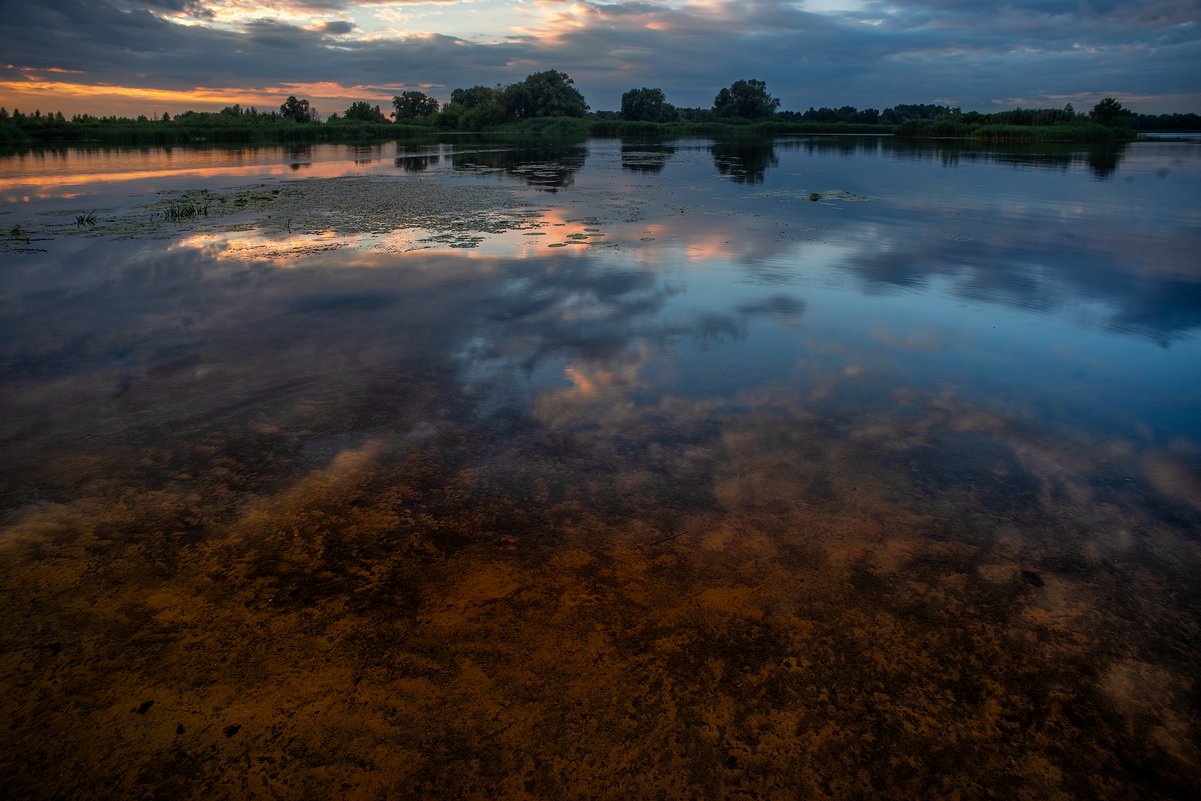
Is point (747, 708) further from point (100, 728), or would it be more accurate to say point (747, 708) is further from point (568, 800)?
point (100, 728)

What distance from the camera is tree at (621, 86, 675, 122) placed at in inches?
4488

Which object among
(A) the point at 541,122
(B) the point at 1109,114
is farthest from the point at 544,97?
(B) the point at 1109,114

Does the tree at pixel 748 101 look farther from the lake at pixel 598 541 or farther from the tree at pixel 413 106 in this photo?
the lake at pixel 598 541

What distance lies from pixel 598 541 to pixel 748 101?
4580 inches

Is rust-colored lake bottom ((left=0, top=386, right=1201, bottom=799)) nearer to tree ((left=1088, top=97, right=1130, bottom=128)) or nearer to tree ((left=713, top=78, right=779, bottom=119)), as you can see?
tree ((left=1088, top=97, right=1130, bottom=128))

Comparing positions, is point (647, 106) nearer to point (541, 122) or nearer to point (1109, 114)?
point (541, 122)

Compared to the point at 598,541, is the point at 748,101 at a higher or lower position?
higher

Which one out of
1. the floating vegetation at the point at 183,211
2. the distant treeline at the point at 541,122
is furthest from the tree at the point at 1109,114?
the floating vegetation at the point at 183,211

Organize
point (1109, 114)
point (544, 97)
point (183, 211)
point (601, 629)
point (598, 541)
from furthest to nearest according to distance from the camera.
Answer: point (544, 97) → point (1109, 114) → point (183, 211) → point (598, 541) → point (601, 629)

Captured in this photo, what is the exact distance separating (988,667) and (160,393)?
6049 millimetres

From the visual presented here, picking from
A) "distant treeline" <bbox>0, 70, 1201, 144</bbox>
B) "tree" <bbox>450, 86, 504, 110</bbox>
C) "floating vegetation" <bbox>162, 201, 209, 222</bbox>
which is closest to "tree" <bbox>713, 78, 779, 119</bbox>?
"distant treeline" <bbox>0, 70, 1201, 144</bbox>

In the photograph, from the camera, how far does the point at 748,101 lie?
105m

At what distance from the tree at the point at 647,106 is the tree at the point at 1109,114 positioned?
69.8m

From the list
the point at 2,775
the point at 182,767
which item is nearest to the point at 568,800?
the point at 182,767
